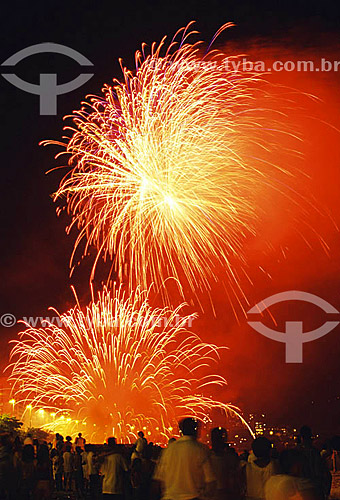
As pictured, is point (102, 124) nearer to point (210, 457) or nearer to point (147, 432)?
point (210, 457)

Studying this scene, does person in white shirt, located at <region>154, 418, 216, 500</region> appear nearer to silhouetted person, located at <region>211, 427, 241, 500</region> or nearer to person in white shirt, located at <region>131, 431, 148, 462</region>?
silhouetted person, located at <region>211, 427, 241, 500</region>

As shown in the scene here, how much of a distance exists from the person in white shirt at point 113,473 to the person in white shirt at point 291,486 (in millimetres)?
5616

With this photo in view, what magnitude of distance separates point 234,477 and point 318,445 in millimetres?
2808

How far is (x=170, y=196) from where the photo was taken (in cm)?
2012

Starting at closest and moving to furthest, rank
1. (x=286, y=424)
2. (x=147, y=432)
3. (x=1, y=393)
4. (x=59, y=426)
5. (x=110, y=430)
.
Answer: (x=110, y=430) < (x=147, y=432) < (x=59, y=426) < (x=1, y=393) < (x=286, y=424)

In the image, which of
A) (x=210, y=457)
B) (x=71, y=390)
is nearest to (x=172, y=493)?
(x=210, y=457)

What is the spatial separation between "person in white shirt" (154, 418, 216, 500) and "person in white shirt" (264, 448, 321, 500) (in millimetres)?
1535

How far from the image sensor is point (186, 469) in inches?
274

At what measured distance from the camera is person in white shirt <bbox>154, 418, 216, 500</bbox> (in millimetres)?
6965

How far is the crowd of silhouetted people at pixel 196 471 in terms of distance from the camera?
5.62 metres

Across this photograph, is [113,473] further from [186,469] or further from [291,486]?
[291,486]

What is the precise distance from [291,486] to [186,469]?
1.76 m

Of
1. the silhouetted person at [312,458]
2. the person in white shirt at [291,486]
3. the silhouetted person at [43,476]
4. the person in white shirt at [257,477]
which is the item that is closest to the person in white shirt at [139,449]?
the silhouetted person at [43,476]

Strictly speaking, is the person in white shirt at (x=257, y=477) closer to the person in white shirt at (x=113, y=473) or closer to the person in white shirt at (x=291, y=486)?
the person in white shirt at (x=291, y=486)
